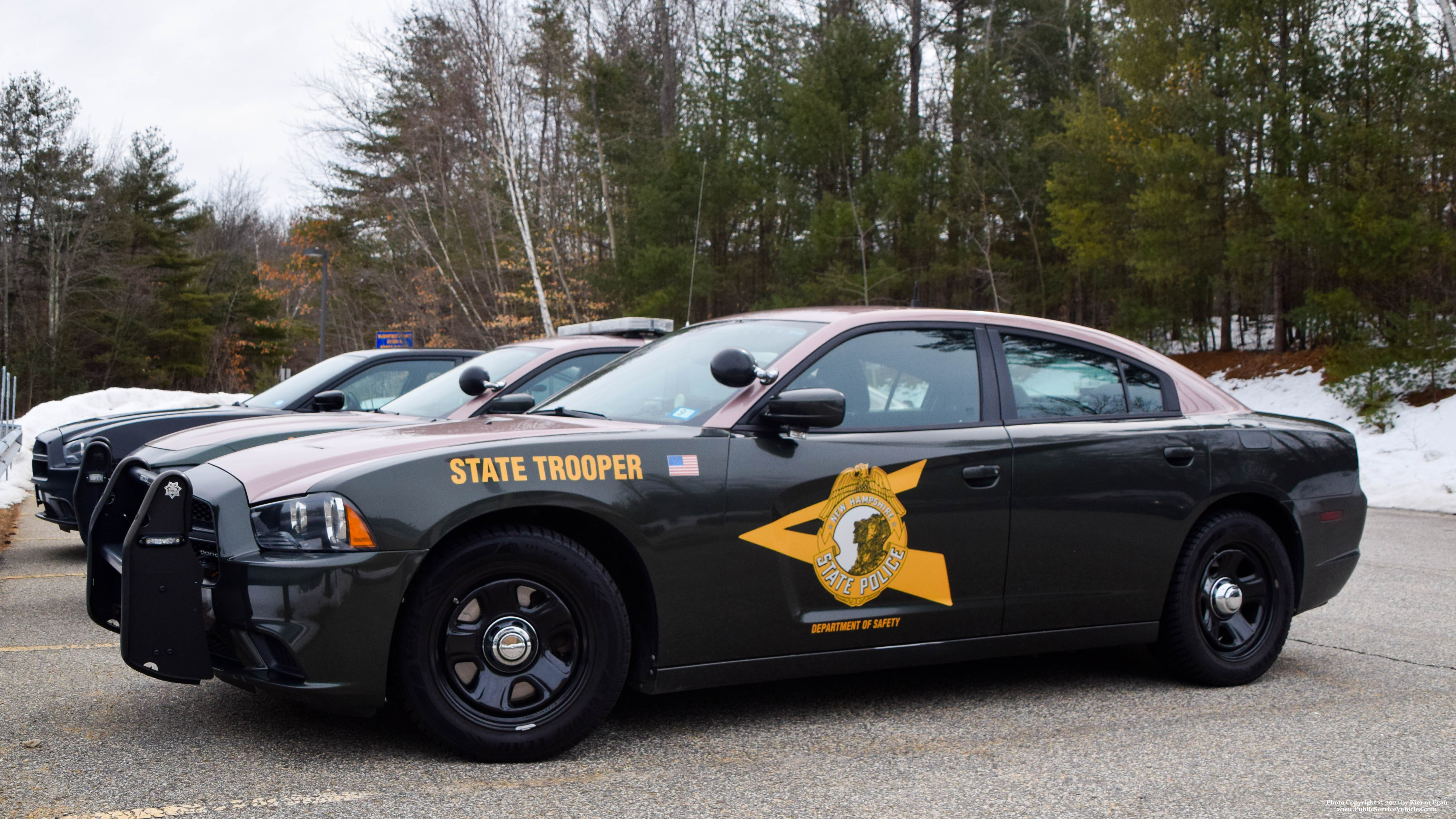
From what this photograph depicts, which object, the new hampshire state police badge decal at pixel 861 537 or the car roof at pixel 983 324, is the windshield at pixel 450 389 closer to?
the car roof at pixel 983 324

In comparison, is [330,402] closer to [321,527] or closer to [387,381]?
[387,381]

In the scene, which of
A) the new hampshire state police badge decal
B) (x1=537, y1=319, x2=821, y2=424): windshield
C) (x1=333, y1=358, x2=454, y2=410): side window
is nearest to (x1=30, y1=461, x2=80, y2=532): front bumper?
(x1=333, y1=358, x2=454, y2=410): side window

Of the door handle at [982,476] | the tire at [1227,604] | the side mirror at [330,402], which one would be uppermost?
the side mirror at [330,402]

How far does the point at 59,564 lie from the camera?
8.07 meters

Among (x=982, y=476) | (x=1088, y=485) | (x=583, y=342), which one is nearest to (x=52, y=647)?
(x=583, y=342)

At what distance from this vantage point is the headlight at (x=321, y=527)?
3.41 meters

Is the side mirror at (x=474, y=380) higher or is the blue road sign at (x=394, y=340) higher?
the blue road sign at (x=394, y=340)

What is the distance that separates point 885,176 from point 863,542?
86.3ft

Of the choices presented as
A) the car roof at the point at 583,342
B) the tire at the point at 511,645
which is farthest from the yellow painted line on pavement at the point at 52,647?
the car roof at the point at 583,342

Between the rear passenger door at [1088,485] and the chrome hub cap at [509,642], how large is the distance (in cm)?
184

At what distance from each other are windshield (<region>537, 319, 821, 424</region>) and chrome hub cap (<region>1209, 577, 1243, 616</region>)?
2.06 metres

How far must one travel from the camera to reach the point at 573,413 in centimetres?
455

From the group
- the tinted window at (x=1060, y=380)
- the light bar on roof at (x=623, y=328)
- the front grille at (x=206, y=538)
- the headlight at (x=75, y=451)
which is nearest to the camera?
the front grille at (x=206, y=538)

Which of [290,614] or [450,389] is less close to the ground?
[450,389]
